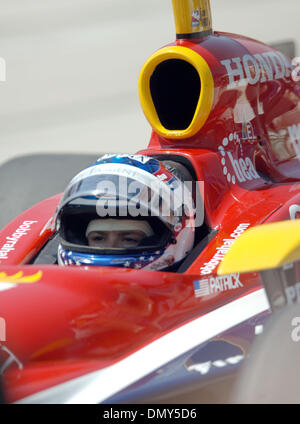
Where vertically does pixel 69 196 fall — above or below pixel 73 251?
above

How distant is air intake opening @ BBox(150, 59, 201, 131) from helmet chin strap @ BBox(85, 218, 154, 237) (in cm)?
61

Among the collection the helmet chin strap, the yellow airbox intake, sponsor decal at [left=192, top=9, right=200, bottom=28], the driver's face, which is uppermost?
sponsor decal at [left=192, top=9, right=200, bottom=28]

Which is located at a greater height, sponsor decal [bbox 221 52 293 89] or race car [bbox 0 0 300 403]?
sponsor decal [bbox 221 52 293 89]

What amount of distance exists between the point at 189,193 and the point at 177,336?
0.56 metres

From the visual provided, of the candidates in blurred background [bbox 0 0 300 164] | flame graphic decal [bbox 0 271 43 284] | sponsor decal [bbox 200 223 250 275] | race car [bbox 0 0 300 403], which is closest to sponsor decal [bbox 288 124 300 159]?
race car [bbox 0 0 300 403]

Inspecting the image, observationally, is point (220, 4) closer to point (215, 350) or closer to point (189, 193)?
point (189, 193)

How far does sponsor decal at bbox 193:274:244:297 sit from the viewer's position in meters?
1.91

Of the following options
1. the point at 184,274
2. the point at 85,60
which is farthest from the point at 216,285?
the point at 85,60

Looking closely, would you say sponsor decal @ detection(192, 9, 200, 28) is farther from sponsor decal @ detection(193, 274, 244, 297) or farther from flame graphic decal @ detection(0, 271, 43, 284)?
flame graphic decal @ detection(0, 271, 43, 284)

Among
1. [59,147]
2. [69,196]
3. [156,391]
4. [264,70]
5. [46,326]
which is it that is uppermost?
[264,70]

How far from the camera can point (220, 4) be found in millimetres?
8062

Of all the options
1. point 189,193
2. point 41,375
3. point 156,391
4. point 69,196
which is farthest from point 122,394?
point 189,193

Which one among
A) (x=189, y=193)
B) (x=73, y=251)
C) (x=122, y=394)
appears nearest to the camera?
(x=122, y=394)

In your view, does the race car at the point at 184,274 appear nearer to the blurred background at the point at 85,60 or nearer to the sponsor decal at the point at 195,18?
the sponsor decal at the point at 195,18
